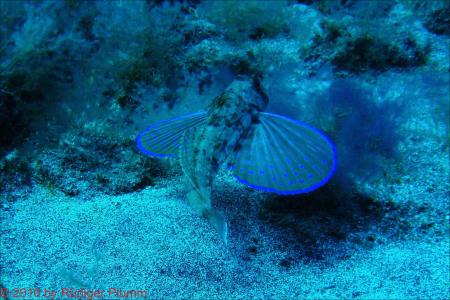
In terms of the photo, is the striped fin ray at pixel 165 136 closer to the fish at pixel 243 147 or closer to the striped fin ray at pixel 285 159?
the fish at pixel 243 147

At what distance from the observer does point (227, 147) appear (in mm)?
3312

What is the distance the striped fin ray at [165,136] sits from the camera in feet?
11.5

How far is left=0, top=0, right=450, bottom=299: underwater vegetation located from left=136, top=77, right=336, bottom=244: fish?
17 mm

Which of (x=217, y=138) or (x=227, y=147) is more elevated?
(x=217, y=138)

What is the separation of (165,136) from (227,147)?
2.48 feet

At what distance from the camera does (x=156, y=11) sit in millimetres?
4969

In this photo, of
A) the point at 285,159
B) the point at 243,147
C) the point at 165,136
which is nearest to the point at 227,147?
the point at 243,147

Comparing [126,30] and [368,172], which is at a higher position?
[126,30]

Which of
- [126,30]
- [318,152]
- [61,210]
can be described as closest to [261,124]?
[318,152]

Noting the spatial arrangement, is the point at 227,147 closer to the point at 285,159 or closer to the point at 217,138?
the point at 217,138

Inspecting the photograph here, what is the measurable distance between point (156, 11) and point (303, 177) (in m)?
3.63

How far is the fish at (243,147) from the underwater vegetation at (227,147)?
0.06 ft

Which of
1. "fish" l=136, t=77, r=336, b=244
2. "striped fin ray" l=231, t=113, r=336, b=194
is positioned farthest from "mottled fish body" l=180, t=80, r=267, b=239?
"striped fin ray" l=231, t=113, r=336, b=194

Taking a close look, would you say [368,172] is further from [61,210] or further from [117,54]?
[117,54]
